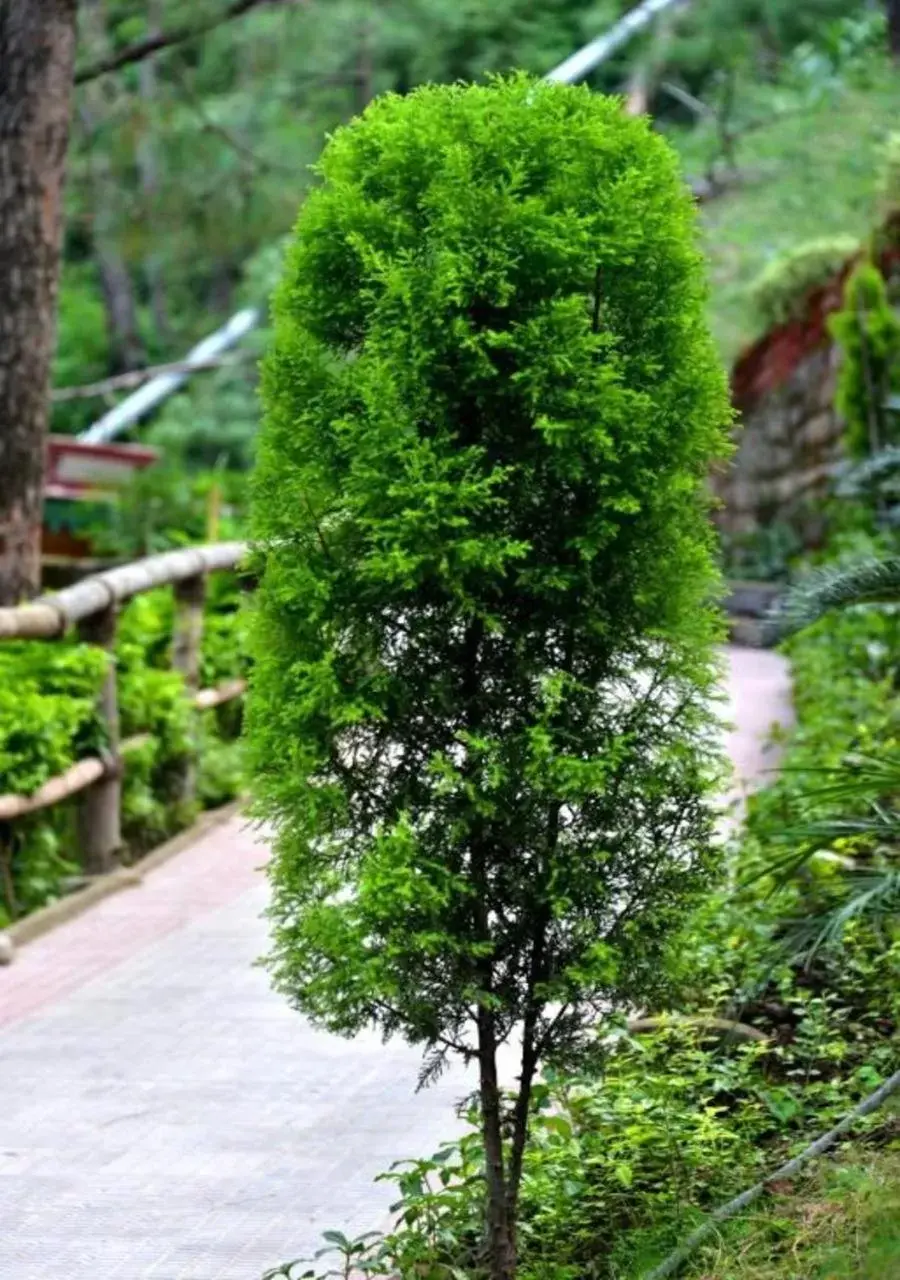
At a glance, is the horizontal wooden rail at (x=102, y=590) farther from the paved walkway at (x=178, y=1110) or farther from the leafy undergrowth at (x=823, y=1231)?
the leafy undergrowth at (x=823, y=1231)

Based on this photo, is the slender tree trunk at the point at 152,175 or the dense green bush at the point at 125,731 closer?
the dense green bush at the point at 125,731

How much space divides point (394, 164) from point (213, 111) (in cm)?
2157

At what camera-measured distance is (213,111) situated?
24.9m

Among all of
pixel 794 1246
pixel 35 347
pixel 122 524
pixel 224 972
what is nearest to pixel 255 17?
pixel 122 524

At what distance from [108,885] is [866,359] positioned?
335 inches

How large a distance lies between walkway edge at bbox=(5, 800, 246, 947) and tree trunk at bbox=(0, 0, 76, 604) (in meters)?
1.28

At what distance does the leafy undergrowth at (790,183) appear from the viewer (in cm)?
2141

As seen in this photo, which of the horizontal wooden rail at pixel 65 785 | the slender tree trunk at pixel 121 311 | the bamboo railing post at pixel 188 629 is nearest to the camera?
the horizontal wooden rail at pixel 65 785

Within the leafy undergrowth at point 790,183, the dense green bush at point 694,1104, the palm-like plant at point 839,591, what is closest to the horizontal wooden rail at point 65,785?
the dense green bush at point 694,1104

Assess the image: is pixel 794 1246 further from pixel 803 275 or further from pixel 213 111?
pixel 213 111

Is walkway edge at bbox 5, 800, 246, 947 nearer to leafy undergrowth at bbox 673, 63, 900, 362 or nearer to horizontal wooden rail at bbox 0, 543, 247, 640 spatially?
horizontal wooden rail at bbox 0, 543, 247, 640

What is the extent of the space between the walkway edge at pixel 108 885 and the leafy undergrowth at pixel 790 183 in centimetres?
1087

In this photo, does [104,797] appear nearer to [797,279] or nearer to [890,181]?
[890,181]

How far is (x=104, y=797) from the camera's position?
9.12m
